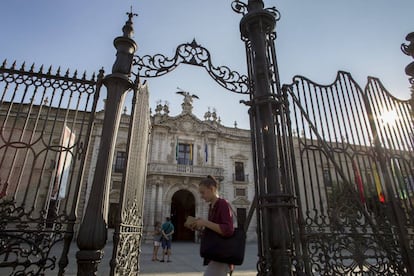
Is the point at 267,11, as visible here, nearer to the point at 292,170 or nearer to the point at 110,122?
the point at 292,170

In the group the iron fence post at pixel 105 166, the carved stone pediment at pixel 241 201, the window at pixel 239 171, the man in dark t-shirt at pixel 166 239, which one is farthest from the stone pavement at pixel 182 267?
the window at pixel 239 171

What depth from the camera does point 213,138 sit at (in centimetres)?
2120

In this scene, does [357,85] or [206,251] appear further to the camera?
[357,85]

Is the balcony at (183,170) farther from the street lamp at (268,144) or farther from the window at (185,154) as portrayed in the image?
the street lamp at (268,144)

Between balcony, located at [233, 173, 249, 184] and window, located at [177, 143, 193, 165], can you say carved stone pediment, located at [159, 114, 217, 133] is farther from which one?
balcony, located at [233, 173, 249, 184]

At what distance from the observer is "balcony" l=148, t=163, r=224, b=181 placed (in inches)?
745

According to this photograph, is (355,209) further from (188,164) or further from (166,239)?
(188,164)

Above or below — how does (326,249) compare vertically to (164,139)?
below

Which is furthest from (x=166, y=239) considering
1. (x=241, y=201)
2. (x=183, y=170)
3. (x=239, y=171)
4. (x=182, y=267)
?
(x=239, y=171)

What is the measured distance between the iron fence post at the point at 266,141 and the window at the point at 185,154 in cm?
1675

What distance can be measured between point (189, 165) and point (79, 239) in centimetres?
1701

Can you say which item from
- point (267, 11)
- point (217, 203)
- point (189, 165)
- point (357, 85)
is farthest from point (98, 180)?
point (189, 165)

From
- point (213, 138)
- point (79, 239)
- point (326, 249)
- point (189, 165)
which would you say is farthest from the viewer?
point (213, 138)

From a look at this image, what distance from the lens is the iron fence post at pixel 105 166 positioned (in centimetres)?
274
